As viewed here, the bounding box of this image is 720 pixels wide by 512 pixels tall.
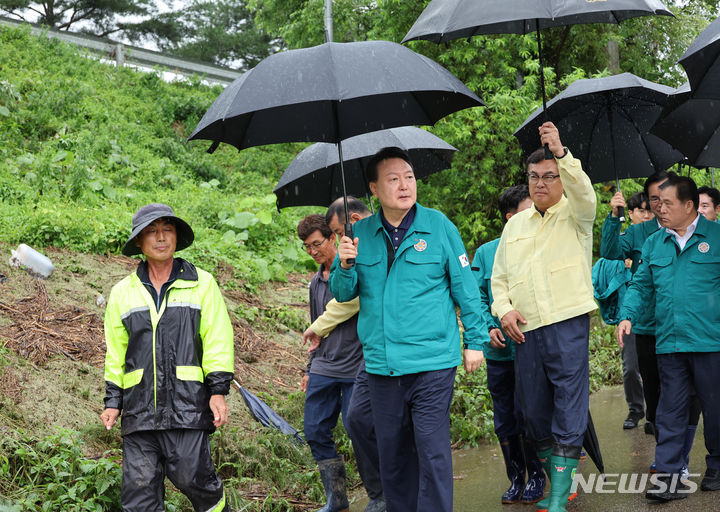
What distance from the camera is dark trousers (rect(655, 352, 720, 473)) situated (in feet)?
16.9

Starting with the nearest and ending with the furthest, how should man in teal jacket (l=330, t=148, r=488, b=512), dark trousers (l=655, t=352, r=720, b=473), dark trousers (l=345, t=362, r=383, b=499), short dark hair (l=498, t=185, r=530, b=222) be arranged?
man in teal jacket (l=330, t=148, r=488, b=512), dark trousers (l=345, t=362, r=383, b=499), dark trousers (l=655, t=352, r=720, b=473), short dark hair (l=498, t=185, r=530, b=222)

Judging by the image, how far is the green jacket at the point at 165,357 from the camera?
425 cm

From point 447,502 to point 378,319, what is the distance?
1047 millimetres

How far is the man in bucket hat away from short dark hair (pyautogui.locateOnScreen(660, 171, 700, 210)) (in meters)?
3.25

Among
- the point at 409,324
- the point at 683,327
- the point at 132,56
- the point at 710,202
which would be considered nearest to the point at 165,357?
the point at 409,324

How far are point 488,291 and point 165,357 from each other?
8.39 ft

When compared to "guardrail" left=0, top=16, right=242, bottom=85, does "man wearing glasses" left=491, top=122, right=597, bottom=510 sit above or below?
below

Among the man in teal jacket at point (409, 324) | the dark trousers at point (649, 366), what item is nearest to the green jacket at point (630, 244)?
the dark trousers at point (649, 366)

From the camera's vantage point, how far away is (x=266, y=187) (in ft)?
52.7

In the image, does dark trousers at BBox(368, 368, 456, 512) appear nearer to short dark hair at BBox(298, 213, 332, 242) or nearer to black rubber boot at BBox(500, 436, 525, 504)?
black rubber boot at BBox(500, 436, 525, 504)

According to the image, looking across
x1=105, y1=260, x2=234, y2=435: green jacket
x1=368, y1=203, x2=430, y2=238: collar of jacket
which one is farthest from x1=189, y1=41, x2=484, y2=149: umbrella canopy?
x1=105, y1=260, x2=234, y2=435: green jacket

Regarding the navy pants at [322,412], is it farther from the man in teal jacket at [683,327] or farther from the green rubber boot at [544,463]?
the man in teal jacket at [683,327]

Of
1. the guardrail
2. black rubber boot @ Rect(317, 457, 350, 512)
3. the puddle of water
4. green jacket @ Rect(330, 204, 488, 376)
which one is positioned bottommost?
the puddle of water

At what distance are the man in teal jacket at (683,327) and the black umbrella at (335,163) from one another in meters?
2.08
